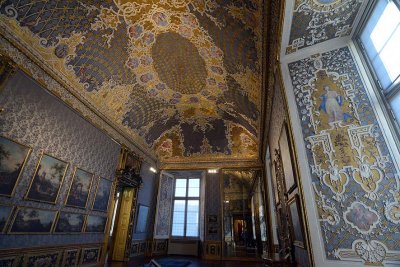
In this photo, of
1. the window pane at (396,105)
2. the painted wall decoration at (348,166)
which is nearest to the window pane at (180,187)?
the painted wall decoration at (348,166)

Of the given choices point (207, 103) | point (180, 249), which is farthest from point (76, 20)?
point (180, 249)

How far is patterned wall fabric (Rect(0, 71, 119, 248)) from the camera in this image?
473cm

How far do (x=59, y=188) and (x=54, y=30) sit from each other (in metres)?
4.18

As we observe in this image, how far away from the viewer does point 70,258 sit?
6012 mm

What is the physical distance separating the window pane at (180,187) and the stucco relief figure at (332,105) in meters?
12.0

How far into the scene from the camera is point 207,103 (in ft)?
Result: 31.7

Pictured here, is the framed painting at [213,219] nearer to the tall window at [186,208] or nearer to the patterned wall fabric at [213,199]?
the patterned wall fabric at [213,199]

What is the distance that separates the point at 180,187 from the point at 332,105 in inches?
482

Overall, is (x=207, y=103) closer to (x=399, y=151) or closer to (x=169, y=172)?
(x=169, y=172)

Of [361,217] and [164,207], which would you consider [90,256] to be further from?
[361,217]

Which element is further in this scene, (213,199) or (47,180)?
(213,199)

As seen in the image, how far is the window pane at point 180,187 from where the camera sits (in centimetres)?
1430

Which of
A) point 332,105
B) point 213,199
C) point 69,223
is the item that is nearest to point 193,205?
point 213,199

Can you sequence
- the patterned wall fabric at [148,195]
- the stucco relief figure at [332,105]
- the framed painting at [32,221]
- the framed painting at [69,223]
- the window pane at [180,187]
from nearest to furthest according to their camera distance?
the stucco relief figure at [332,105] < the framed painting at [32,221] < the framed painting at [69,223] < the patterned wall fabric at [148,195] < the window pane at [180,187]
